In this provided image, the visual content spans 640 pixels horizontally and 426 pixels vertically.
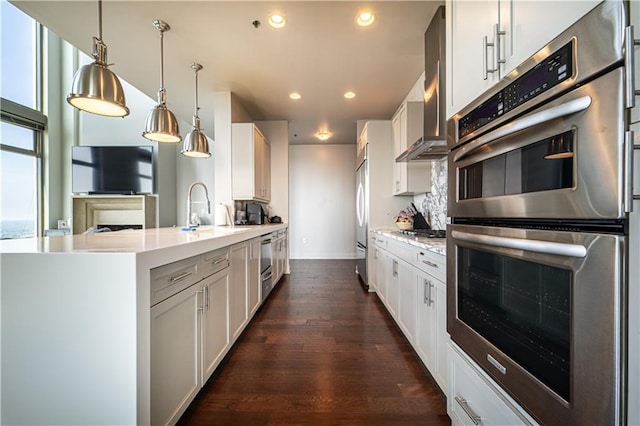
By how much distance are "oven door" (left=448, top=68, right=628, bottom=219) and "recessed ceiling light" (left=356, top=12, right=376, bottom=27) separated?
5.88 feet

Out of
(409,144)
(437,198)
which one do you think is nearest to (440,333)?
(437,198)

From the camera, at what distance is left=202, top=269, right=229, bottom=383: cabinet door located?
1.55 meters

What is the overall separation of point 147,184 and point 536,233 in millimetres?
6239

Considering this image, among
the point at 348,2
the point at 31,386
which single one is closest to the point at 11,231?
the point at 31,386

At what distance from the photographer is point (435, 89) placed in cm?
221

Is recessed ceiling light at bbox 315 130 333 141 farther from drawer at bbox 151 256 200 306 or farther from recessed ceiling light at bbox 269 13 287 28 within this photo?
drawer at bbox 151 256 200 306

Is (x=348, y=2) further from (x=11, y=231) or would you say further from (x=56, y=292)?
(x=11, y=231)

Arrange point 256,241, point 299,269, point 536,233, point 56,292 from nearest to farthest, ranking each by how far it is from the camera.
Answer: point 536,233 → point 56,292 → point 256,241 → point 299,269

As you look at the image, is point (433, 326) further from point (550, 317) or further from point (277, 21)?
point (277, 21)

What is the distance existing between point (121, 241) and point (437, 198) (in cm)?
278

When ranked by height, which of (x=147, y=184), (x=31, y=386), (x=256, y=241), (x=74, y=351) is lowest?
(x=31, y=386)

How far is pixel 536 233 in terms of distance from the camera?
0.75 m

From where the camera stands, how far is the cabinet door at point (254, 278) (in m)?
2.54

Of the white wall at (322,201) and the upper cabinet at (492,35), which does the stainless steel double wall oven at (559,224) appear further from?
the white wall at (322,201)
